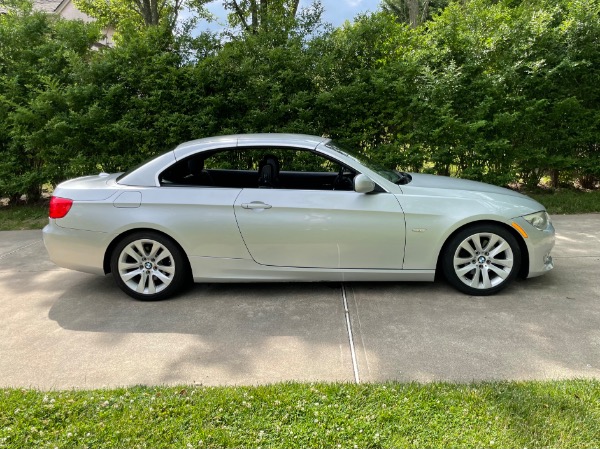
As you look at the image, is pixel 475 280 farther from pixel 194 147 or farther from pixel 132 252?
pixel 132 252

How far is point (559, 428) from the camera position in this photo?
2.50 m

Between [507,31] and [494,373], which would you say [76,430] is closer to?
[494,373]

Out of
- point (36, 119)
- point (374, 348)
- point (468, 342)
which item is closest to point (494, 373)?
point (468, 342)

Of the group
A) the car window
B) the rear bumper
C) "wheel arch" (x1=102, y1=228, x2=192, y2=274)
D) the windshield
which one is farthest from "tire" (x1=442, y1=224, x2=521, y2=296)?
the rear bumper

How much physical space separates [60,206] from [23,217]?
4153 mm

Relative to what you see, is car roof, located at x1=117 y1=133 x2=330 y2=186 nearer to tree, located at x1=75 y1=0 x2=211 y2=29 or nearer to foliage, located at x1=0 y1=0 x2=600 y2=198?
foliage, located at x1=0 y1=0 x2=600 y2=198

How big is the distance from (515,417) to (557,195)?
6503 millimetres

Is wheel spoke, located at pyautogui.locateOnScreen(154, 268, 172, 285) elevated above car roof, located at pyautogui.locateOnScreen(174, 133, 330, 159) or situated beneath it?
situated beneath

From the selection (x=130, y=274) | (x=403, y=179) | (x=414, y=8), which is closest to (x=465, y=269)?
(x=403, y=179)

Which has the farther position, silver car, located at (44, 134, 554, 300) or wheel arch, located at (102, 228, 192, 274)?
wheel arch, located at (102, 228, 192, 274)

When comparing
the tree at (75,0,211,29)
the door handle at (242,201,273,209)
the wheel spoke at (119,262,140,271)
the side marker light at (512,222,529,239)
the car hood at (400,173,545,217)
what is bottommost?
the wheel spoke at (119,262,140,271)

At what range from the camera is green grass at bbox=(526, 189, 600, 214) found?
739cm

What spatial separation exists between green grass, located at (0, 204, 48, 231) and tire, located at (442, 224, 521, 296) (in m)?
6.31

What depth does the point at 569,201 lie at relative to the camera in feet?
25.2
